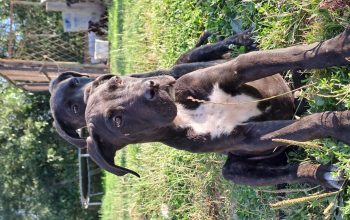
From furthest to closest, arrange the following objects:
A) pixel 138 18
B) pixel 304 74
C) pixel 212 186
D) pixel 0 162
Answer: pixel 0 162 < pixel 138 18 < pixel 212 186 < pixel 304 74

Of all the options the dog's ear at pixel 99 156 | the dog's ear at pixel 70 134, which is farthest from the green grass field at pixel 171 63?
the dog's ear at pixel 70 134

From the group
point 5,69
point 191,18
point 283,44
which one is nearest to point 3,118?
point 5,69

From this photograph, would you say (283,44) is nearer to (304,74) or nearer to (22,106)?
(304,74)

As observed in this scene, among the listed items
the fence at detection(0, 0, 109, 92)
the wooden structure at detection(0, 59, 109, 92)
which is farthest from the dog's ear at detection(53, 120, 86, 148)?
the fence at detection(0, 0, 109, 92)

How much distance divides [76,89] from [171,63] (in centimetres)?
356

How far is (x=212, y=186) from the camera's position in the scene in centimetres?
635

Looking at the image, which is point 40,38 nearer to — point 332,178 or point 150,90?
point 150,90

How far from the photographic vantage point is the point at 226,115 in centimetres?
394

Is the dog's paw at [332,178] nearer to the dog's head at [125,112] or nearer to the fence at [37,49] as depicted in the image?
the dog's head at [125,112]

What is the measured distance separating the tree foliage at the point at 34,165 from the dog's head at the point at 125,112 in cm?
1497

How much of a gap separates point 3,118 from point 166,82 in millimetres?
16502

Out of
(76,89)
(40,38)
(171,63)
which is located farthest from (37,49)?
(76,89)

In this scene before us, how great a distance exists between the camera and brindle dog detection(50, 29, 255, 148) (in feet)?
14.5

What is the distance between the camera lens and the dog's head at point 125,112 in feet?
11.7
